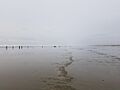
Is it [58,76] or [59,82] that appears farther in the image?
[58,76]

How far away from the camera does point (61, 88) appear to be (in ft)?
29.2

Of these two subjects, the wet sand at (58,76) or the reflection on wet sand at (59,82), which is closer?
the reflection on wet sand at (59,82)

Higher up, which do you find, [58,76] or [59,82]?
[59,82]

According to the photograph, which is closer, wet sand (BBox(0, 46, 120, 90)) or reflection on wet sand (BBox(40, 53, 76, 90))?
reflection on wet sand (BBox(40, 53, 76, 90))

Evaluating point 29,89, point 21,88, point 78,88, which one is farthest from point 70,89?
point 21,88

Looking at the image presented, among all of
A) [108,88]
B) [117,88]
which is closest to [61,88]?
[108,88]

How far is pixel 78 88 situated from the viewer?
29.3ft

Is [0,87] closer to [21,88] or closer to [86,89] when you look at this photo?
[21,88]

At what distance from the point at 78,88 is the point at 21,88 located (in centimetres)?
353

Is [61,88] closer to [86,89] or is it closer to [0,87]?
[86,89]

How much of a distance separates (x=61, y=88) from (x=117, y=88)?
347cm

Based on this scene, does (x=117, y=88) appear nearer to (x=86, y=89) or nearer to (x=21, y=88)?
(x=86, y=89)

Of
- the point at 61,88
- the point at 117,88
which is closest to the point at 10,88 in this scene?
the point at 61,88

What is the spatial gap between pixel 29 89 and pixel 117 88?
17.7 feet
